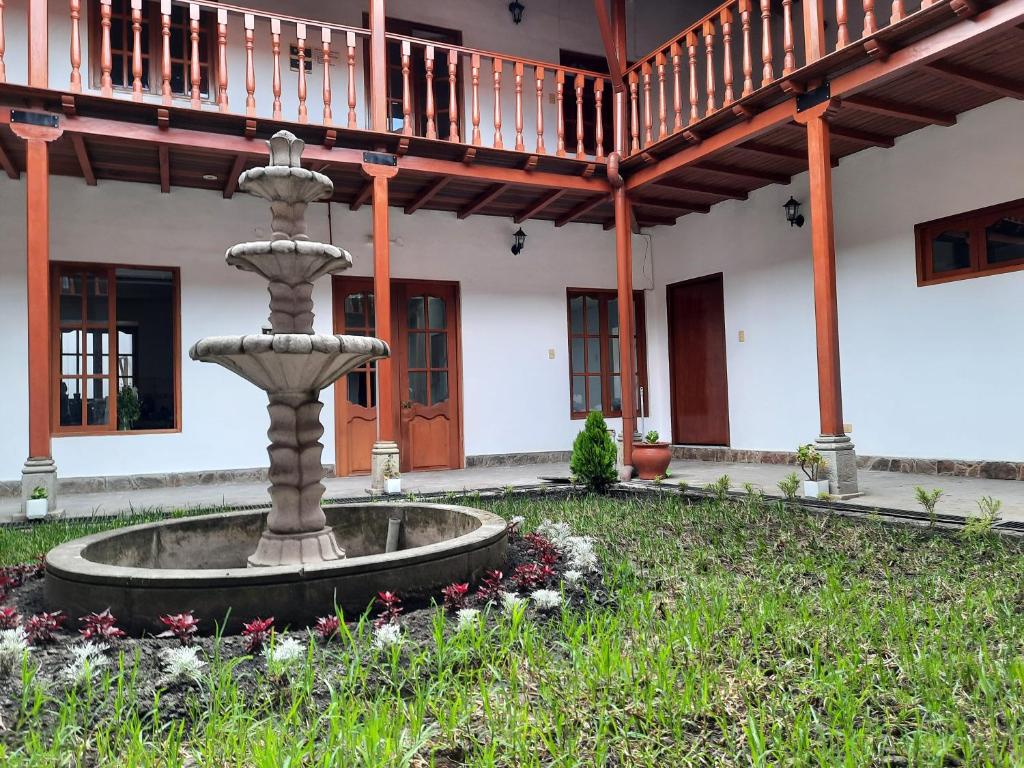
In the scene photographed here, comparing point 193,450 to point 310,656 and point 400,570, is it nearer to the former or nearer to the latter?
point 400,570

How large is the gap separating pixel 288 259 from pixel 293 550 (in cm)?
143

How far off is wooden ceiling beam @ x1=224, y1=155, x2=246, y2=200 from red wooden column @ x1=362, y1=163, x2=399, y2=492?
1217mm

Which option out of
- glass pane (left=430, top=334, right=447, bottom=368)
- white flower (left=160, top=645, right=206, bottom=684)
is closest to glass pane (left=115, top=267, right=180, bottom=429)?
glass pane (left=430, top=334, right=447, bottom=368)

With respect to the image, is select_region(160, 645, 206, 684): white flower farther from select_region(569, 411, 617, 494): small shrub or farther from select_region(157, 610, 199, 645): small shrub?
select_region(569, 411, 617, 494): small shrub

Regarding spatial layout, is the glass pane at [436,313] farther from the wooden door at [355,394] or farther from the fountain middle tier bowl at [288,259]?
the fountain middle tier bowl at [288,259]

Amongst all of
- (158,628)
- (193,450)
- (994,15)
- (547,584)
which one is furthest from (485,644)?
(193,450)

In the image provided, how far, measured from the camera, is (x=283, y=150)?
373 cm

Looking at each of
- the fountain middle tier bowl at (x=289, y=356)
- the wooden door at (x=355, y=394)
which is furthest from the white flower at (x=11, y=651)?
the wooden door at (x=355, y=394)

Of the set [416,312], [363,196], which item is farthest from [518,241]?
[363,196]

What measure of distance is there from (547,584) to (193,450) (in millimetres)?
6212

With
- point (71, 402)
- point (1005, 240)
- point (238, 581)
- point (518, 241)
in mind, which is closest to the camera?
point (238, 581)

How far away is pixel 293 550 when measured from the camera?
359cm

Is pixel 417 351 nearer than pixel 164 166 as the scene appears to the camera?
No

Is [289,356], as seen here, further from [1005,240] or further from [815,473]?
[1005,240]
